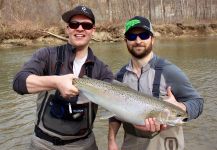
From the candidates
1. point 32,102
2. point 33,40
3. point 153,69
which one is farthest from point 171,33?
point 153,69

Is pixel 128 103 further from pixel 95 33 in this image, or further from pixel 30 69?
pixel 95 33

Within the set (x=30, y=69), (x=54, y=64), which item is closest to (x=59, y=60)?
(x=54, y=64)

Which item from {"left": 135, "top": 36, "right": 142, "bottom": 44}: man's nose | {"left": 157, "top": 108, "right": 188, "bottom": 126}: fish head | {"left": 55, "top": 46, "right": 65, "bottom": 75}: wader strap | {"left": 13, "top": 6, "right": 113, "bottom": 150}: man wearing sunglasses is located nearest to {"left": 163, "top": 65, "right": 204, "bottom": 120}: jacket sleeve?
{"left": 157, "top": 108, "right": 188, "bottom": 126}: fish head

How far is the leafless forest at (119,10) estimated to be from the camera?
46.2 meters

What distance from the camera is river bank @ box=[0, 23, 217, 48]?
38.6 metres

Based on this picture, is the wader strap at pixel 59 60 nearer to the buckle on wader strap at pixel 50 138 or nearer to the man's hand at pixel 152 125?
the buckle on wader strap at pixel 50 138

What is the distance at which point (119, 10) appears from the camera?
54469 mm

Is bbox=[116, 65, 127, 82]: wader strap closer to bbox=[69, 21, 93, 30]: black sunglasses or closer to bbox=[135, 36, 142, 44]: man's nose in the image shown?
bbox=[135, 36, 142, 44]: man's nose

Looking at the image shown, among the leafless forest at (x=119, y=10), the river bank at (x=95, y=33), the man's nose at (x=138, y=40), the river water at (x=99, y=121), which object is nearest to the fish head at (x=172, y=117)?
the man's nose at (x=138, y=40)

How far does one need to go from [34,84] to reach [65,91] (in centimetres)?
35

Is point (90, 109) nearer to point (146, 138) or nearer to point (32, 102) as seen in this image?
point (146, 138)

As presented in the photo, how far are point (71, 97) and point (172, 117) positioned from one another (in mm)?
1048

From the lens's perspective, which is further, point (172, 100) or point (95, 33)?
point (95, 33)

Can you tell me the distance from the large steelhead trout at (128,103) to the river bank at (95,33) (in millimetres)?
34570
